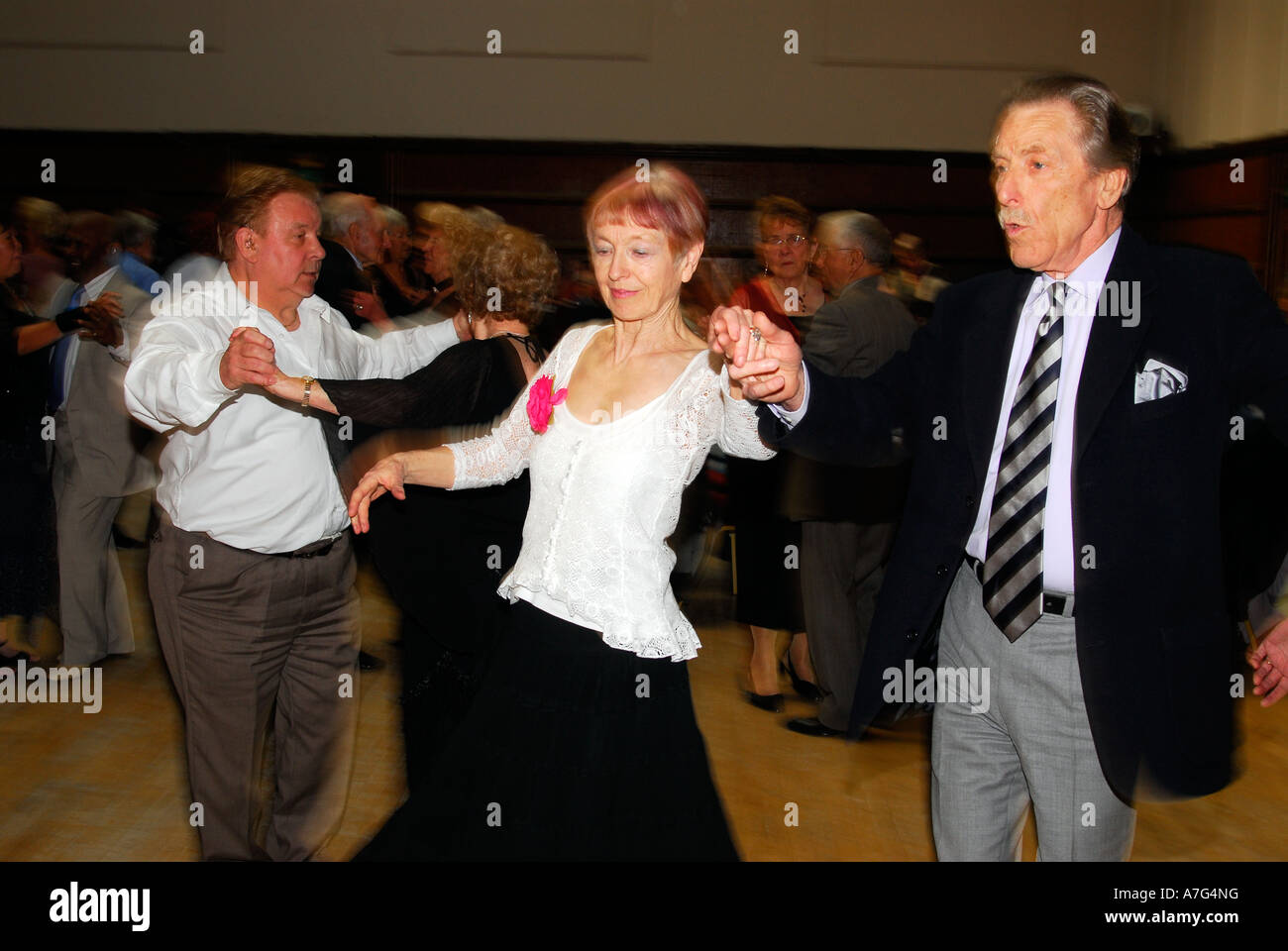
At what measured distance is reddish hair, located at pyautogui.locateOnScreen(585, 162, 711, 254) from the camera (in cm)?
195

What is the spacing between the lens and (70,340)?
4.29 meters

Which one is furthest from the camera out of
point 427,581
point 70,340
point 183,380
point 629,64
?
point 629,64

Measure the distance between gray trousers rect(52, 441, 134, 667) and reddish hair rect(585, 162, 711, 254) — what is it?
3.13 metres

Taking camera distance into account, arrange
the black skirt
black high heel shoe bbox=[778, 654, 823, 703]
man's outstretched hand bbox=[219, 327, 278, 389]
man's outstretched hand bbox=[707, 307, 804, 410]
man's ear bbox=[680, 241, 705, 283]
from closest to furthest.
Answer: man's outstretched hand bbox=[707, 307, 804, 410]
the black skirt
man's ear bbox=[680, 241, 705, 283]
man's outstretched hand bbox=[219, 327, 278, 389]
black high heel shoe bbox=[778, 654, 823, 703]

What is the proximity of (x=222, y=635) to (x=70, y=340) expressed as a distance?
2.33m

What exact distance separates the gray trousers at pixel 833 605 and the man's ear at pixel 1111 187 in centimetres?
230

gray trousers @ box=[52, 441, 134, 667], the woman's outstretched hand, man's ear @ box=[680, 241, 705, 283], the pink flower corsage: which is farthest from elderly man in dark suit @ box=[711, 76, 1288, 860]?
gray trousers @ box=[52, 441, 134, 667]

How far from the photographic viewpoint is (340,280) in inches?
153

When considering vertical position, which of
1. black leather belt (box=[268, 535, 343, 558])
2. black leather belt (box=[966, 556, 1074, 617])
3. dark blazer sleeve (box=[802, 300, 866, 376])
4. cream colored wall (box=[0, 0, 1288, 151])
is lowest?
black leather belt (box=[966, 556, 1074, 617])

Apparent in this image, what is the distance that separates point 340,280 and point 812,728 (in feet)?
7.41

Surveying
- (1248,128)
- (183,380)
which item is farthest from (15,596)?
(1248,128)

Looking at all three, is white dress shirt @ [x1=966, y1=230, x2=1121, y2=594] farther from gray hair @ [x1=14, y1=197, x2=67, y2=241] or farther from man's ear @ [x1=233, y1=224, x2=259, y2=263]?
gray hair @ [x1=14, y1=197, x2=67, y2=241]

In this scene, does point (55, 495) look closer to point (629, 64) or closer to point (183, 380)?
point (183, 380)

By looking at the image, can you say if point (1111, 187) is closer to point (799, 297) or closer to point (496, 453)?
point (496, 453)
